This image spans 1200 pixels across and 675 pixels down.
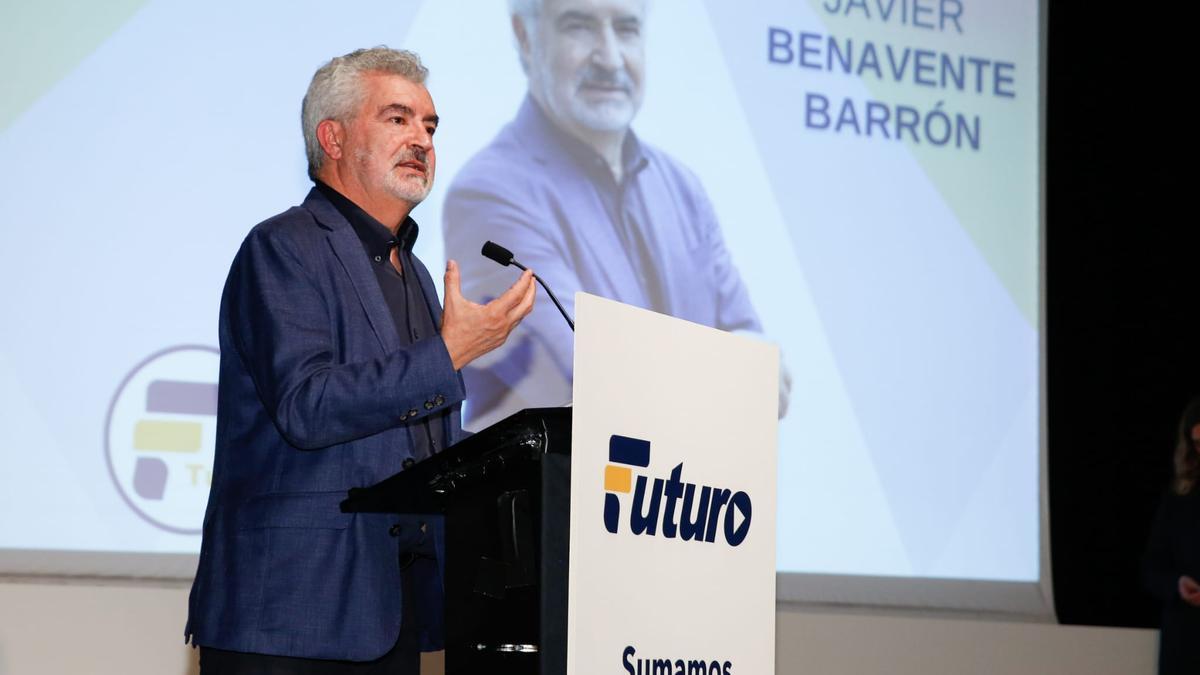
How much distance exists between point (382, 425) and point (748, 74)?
271cm

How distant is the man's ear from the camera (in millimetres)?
2201

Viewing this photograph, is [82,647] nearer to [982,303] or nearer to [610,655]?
[610,655]

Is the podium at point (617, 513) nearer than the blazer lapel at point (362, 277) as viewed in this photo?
Yes

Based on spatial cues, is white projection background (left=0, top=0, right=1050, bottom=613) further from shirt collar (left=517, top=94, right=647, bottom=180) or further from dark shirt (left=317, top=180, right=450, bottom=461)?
dark shirt (left=317, top=180, right=450, bottom=461)

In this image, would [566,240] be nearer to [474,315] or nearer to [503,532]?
[474,315]

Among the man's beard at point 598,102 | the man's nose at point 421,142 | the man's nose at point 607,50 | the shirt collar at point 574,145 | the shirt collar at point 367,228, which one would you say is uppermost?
the man's nose at point 607,50

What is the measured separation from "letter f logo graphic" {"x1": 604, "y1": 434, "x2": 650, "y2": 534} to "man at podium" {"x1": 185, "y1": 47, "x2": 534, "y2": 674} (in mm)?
286

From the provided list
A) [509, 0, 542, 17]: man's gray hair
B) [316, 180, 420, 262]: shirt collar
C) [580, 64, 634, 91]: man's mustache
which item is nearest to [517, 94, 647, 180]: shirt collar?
[580, 64, 634, 91]: man's mustache

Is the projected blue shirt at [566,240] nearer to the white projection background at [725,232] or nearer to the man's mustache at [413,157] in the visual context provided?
the white projection background at [725,232]

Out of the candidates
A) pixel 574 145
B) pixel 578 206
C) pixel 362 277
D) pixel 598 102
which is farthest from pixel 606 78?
pixel 362 277

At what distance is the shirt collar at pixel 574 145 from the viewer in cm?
395

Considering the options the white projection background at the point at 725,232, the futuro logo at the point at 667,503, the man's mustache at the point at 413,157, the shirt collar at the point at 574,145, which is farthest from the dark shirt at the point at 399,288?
the shirt collar at the point at 574,145

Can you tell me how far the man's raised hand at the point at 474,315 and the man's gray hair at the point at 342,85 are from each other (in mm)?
490

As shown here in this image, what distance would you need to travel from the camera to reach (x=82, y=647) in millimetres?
3314
